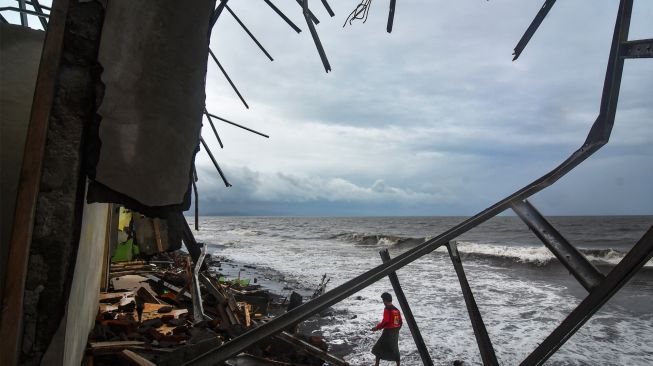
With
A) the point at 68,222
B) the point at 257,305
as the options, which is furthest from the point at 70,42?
the point at 257,305

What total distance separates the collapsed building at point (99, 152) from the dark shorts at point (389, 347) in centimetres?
552

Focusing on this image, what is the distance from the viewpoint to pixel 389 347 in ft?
24.3

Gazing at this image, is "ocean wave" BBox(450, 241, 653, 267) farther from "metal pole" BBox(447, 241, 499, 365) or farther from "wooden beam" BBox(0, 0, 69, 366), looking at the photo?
"wooden beam" BBox(0, 0, 69, 366)

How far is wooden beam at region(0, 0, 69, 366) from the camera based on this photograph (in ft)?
5.50

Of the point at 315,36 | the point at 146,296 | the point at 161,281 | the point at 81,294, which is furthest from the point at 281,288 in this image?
the point at 315,36

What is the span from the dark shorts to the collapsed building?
5518mm

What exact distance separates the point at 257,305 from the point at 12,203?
343 inches

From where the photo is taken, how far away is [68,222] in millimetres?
1804

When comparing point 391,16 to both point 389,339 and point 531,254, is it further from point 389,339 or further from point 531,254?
point 531,254

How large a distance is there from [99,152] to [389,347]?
6783mm

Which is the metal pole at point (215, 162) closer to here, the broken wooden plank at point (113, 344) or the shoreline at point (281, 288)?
the broken wooden plank at point (113, 344)

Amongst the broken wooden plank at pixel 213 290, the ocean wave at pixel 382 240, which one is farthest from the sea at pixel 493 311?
the ocean wave at pixel 382 240

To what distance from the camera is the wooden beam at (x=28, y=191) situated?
1.68 metres

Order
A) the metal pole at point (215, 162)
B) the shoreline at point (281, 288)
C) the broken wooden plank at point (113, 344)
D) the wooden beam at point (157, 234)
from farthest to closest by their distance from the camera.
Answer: the wooden beam at point (157, 234)
the shoreline at point (281, 288)
the metal pole at point (215, 162)
the broken wooden plank at point (113, 344)
